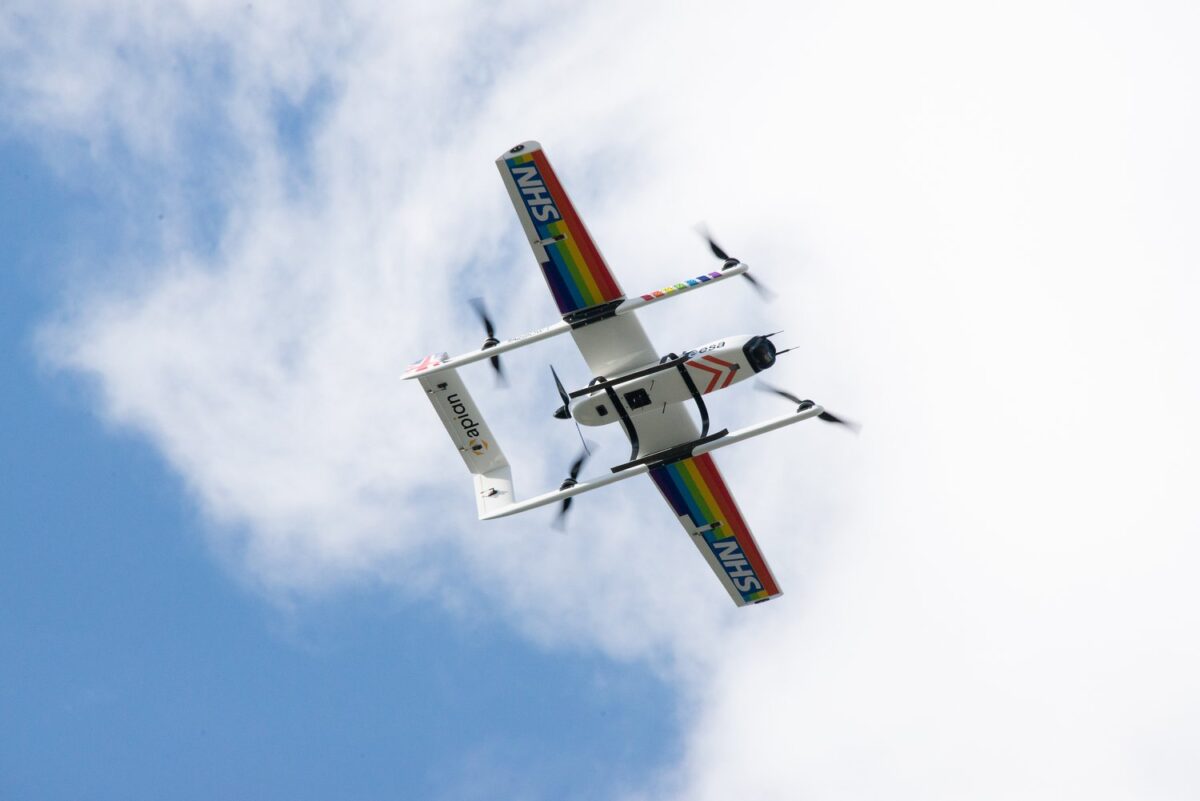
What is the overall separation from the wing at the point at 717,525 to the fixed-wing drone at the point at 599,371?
0.32 ft

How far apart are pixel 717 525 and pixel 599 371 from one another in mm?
6682

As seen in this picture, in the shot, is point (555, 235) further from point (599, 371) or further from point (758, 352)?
point (758, 352)

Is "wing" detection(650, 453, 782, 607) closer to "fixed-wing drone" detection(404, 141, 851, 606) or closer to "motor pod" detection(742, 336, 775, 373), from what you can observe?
"fixed-wing drone" detection(404, 141, 851, 606)

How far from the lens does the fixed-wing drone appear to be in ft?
140

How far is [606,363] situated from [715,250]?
4542mm

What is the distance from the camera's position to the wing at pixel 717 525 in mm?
46125

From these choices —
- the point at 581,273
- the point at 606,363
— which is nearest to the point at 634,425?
the point at 606,363

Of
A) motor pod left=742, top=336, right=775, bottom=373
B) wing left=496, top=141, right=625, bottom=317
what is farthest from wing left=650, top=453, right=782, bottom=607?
wing left=496, top=141, right=625, bottom=317

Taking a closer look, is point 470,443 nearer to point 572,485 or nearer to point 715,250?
point 572,485

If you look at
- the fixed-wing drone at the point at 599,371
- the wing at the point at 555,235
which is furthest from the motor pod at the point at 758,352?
the wing at the point at 555,235

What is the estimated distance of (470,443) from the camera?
45938 millimetres

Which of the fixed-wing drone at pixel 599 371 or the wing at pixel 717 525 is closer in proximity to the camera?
the fixed-wing drone at pixel 599 371

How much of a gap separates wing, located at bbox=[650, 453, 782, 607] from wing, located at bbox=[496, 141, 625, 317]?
5.97 m

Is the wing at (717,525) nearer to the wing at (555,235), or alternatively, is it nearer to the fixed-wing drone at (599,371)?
the fixed-wing drone at (599,371)
